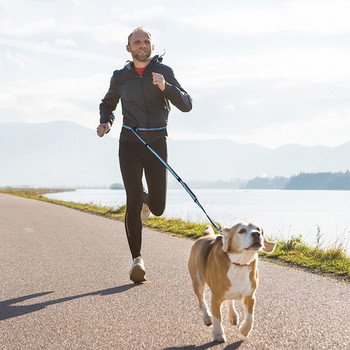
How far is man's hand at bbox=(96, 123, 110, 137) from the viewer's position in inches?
230

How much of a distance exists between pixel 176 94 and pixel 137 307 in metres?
2.21

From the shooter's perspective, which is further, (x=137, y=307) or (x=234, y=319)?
(x=137, y=307)

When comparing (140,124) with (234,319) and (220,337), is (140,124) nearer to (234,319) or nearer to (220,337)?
(234,319)

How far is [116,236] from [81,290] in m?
5.71

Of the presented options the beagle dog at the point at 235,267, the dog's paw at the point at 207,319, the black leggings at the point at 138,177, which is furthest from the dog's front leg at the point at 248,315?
the black leggings at the point at 138,177

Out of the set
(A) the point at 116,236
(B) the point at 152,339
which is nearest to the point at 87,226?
(A) the point at 116,236

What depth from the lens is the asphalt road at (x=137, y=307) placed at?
369 cm

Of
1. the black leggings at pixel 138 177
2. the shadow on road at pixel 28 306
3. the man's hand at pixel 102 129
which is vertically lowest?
the shadow on road at pixel 28 306

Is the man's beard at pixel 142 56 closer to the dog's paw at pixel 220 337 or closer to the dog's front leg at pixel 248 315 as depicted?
the dog's front leg at pixel 248 315

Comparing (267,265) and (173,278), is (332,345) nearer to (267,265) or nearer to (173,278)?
(173,278)

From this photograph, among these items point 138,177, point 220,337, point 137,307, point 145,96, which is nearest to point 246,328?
point 220,337

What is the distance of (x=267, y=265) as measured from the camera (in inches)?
291

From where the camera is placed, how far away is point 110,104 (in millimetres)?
6258

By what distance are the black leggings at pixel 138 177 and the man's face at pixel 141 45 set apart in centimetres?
94
